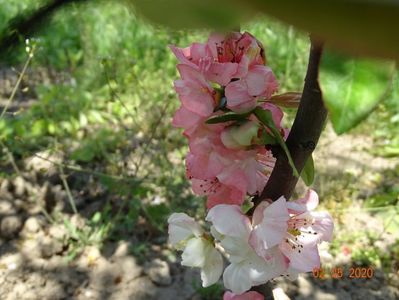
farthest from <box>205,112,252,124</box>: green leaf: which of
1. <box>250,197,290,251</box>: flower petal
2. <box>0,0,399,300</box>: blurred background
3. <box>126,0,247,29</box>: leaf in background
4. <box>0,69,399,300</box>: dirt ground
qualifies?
<box>0,69,399,300</box>: dirt ground

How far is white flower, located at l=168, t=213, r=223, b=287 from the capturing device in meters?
0.74

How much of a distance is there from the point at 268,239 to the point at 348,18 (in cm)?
56

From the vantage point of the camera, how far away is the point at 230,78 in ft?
2.02

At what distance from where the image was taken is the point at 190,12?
0.09 metres

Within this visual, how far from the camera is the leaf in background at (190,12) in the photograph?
9 cm

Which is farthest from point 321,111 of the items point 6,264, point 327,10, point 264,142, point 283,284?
point 6,264

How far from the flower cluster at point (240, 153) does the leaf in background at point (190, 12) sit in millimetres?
466

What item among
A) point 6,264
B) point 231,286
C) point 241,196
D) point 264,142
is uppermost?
point 264,142

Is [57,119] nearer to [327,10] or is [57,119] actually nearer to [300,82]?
[300,82]

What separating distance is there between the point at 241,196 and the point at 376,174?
7.56 feet

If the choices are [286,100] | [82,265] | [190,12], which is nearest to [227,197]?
[286,100]

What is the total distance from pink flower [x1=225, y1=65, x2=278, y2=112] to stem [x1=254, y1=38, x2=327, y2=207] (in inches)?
2.5

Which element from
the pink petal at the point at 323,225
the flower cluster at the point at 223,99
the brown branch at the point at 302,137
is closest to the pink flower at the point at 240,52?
the flower cluster at the point at 223,99

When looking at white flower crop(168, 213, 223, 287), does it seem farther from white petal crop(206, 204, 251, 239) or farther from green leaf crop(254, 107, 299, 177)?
green leaf crop(254, 107, 299, 177)
